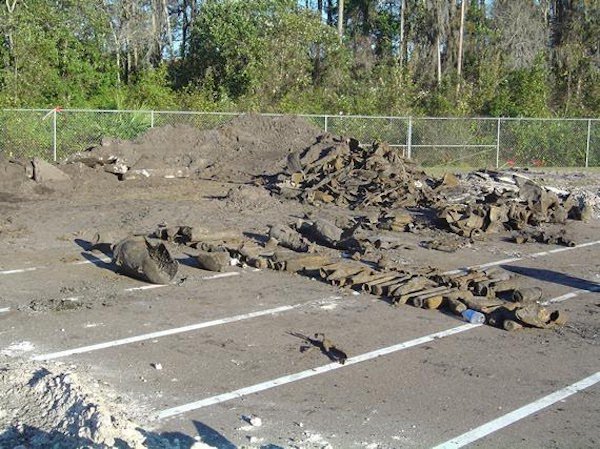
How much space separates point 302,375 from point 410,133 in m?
23.5

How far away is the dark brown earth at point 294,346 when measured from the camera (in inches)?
242

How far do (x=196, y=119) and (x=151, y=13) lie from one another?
1921 centimetres

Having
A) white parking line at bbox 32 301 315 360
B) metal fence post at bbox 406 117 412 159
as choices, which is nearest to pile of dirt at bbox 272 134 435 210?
metal fence post at bbox 406 117 412 159

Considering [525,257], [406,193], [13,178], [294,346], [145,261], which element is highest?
[13,178]

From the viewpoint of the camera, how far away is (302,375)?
286 inches

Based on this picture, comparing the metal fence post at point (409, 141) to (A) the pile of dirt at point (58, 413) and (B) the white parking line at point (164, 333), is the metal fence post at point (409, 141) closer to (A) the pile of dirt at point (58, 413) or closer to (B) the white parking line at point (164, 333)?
(B) the white parking line at point (164, 333)

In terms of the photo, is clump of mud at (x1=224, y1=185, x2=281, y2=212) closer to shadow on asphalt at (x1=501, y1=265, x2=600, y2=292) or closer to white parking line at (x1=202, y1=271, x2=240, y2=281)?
white parking line at (x1=202, y1=271, x2=240, y2=281)

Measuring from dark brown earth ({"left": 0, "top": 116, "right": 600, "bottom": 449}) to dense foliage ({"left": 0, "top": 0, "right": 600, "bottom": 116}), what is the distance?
19.3 m

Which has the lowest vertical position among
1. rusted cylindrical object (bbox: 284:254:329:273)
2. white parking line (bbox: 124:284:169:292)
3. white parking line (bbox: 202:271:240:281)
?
white parking line (bbox: 202:271:240:281)

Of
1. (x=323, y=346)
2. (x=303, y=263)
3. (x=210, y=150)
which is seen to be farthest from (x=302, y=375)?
(x=210, y=150)

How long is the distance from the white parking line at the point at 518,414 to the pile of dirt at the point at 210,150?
48.0 ft

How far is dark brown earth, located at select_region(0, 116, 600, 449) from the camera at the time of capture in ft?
20.1

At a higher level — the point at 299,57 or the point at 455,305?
the point at 299,57

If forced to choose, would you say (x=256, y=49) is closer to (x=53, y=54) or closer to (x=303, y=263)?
(x=53, y=54)
